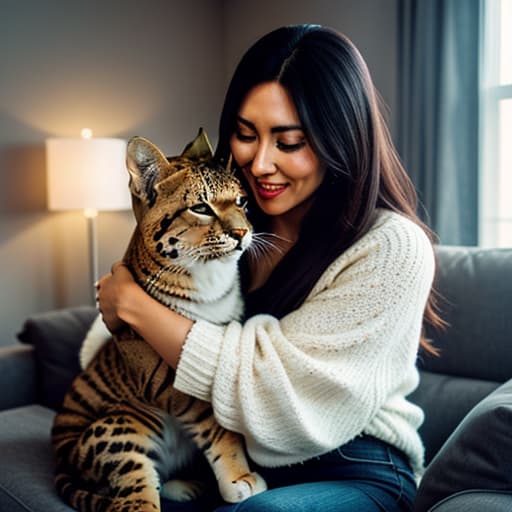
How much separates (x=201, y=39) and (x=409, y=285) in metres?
3.05

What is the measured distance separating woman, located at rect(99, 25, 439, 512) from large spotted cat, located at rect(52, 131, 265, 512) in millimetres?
50

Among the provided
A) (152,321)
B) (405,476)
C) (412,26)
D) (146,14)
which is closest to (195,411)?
(152,321)

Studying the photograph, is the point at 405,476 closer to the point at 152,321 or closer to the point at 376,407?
the point at 376,407

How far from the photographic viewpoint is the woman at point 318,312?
1.19 metres

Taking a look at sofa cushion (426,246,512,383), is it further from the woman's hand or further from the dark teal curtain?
the dark teal curtain

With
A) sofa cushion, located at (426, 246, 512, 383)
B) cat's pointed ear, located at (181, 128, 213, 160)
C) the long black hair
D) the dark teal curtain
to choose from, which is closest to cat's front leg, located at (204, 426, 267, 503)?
the long black hair

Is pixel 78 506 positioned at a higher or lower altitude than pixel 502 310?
lower

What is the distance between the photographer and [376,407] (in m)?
1.26

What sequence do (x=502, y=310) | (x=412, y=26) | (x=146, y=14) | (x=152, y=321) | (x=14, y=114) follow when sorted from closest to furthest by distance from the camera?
1. (x=152, y=321)
2. (x=502, y=310)
3. (x=412, y=26)
4. (x=14, y=114)
5. (x=146, y=14)

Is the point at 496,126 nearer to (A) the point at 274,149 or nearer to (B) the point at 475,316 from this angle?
(B) the point at 475,316

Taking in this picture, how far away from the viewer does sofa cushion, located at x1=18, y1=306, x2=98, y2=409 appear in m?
2.37

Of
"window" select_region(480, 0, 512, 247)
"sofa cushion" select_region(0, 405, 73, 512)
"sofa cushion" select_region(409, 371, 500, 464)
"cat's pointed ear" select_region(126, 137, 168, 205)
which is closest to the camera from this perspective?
"cat's pointed ear" select_region(126, 137, 168, 205)

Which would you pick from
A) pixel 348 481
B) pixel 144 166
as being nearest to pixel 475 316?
pixel 348 481

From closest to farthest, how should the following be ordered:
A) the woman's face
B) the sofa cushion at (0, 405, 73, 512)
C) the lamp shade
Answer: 1. the woman's face
2. the sofa cushion at (0, 405, 73, 512)
3. the lamp shade
